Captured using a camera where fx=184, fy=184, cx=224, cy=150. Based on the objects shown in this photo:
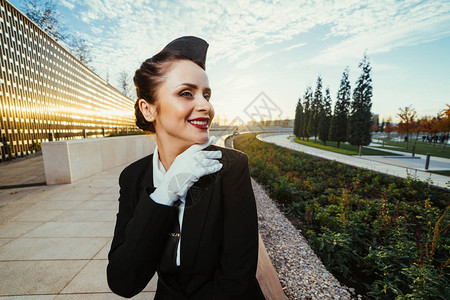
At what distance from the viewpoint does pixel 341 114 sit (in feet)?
82.7

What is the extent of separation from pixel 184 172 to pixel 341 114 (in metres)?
29.5

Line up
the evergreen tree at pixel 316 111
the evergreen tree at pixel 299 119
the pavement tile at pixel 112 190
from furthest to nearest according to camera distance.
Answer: the evergreen tree at pixel 299 119, the evergreen tree at pixel 316 111, the pavement tile at pixel 112 190

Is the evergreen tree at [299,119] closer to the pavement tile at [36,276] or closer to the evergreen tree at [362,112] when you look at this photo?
the evergreen tree at [362,112]

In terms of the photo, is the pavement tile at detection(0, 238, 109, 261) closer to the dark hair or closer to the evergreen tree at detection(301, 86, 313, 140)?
the dark hair

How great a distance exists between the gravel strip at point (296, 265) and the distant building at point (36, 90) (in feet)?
38.8

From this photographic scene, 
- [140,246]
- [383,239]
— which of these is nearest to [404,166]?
[383,239]

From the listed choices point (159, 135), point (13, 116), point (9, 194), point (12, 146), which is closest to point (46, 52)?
point (13, 116)

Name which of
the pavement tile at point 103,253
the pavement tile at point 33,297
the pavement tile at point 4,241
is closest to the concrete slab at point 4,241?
the pavement tile at point 4,241

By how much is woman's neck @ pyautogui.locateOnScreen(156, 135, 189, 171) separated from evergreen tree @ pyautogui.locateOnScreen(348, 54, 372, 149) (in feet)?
85.3

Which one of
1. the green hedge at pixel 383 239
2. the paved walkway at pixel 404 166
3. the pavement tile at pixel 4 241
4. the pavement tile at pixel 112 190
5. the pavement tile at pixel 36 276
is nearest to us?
the pavement tile at pixel 36 276

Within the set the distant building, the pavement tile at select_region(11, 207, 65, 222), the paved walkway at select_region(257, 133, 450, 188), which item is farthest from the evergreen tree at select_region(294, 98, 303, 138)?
the pavement tile at select_region(11, 207, 65, 222)

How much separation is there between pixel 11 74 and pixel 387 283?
14715 millimetres

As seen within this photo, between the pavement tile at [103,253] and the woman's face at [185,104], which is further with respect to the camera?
the pavement tile at [103,253]

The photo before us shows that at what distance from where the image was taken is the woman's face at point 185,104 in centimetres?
123
